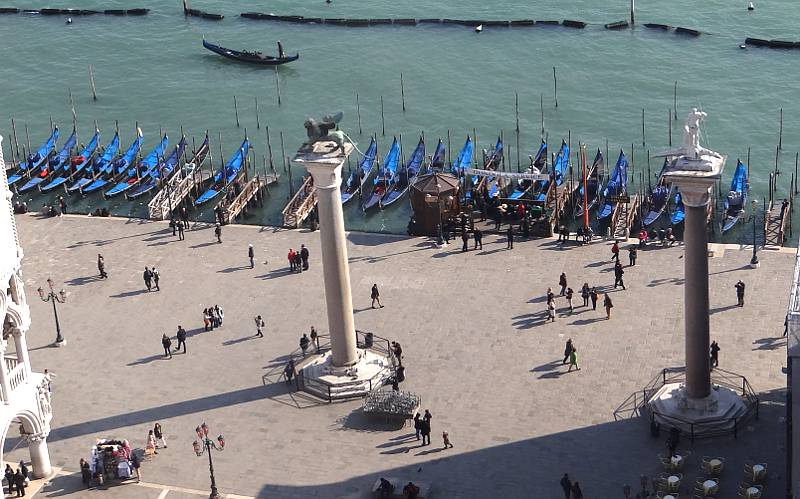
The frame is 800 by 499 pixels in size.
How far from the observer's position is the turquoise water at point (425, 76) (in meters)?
118

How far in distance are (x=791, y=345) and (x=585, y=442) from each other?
11.4 meters

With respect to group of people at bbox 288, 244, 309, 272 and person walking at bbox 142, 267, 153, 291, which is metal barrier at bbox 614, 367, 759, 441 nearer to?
group of people at bbox 288, 244, 309, 272

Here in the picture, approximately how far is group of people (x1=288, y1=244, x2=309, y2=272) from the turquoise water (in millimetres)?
13317

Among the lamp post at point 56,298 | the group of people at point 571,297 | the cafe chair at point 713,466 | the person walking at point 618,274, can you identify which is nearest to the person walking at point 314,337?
the group of people at point 571,297

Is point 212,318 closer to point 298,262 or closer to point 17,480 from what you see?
point 298,262

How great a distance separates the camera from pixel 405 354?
254ft

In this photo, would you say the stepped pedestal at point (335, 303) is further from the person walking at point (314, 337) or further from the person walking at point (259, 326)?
the person walking at point (259, 326)

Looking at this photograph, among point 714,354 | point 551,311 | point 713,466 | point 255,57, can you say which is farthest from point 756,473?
point 255,57

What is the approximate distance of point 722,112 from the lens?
119562 millimetres

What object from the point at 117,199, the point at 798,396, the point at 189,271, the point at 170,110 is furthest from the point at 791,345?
the point at 170,110

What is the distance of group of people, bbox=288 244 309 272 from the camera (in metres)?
87.7

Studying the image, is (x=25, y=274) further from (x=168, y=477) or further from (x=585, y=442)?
(x=585, y=442)

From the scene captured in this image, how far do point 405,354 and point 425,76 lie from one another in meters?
57.2

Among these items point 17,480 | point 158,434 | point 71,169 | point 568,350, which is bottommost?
point 17,480
